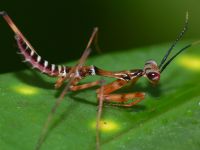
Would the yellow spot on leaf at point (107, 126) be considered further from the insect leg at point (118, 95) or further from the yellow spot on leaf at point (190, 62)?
the yellow spot on leaf at point (190, 62)

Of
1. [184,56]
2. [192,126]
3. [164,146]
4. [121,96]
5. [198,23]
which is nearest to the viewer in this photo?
[164,146]

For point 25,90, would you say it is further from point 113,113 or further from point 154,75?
point 154,75

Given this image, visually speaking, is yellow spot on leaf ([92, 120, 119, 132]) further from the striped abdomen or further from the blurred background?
the blurred background

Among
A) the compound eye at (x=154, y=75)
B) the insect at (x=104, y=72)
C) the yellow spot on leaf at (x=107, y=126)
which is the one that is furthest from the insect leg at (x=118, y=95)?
the yellow spot on leaf at (x=107, y=126)

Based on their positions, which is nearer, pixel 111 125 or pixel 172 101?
pixel 111 125

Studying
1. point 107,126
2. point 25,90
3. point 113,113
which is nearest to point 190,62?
point 113,113

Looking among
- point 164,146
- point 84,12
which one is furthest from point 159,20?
point 164,146

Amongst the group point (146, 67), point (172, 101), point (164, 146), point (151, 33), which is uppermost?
point (151, 33)

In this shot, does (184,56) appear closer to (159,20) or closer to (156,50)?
(156,50)
